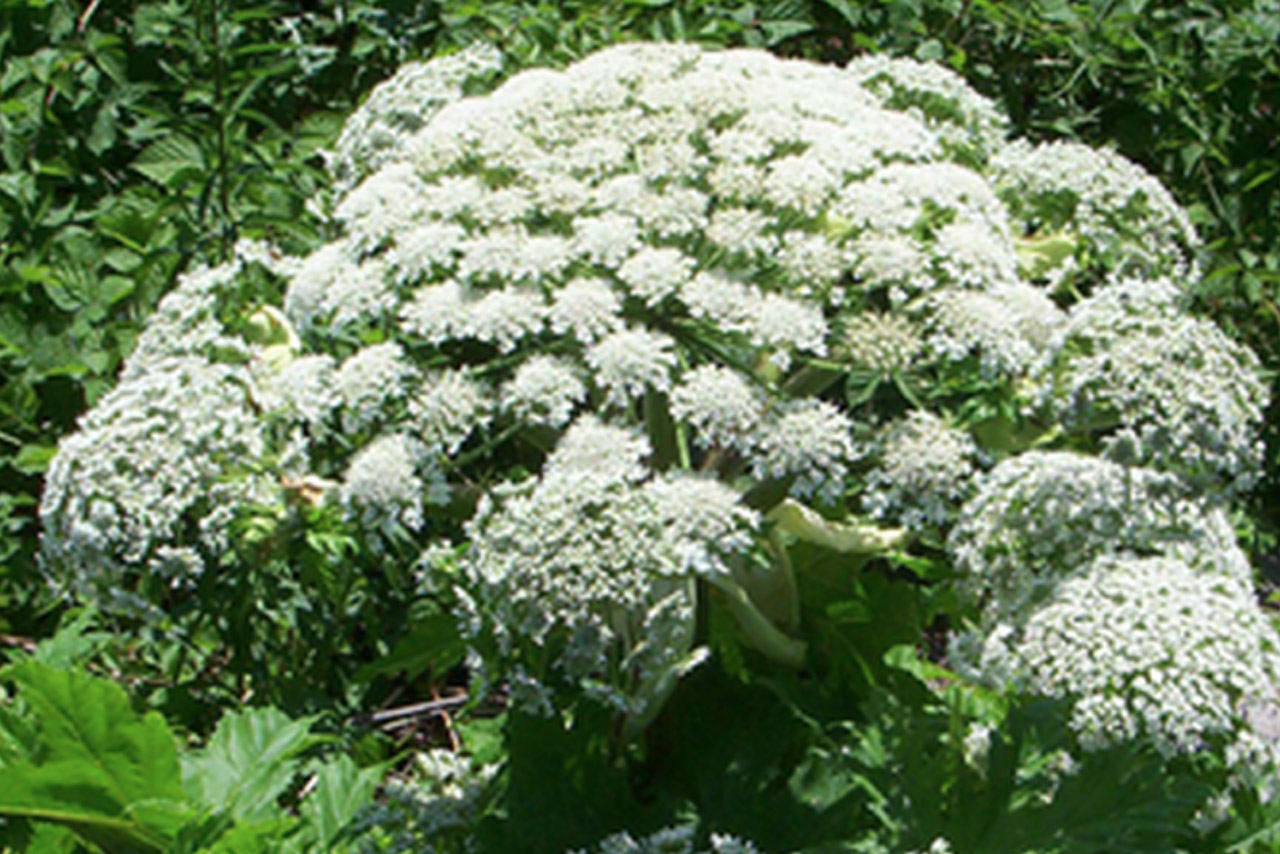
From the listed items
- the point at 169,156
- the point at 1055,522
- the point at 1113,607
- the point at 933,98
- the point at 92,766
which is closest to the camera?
the point at 1113,607

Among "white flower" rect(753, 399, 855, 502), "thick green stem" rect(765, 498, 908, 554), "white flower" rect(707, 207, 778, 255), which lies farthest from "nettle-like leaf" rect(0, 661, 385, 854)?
"white flower" rect(707, 207, 778, 255)

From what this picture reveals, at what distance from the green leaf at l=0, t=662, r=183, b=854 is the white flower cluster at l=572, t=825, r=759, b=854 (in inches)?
33.5

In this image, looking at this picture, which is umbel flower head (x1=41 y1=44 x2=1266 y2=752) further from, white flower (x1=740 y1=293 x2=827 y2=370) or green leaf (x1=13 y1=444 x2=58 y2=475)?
green leaf (x1=13 y1=444 x2=58 y2=475)

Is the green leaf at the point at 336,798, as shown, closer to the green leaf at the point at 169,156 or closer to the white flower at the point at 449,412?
the white flower at the point at 449,412

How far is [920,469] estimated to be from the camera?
2.61 metres

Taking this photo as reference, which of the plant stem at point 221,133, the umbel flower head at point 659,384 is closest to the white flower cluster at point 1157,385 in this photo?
the umbel flower head at point 659,384

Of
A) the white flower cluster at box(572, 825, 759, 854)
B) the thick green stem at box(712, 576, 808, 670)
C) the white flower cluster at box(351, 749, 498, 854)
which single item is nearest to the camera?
the white flower cluster at box(572, 825, 759, 854)

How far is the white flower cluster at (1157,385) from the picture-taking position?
2.55m

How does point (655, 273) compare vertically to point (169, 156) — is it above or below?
above

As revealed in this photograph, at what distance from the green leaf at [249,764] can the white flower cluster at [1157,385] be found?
167 centimetres

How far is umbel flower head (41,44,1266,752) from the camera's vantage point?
8.41 ft

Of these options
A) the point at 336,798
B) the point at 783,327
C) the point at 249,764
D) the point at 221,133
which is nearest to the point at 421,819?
the point at 336,798

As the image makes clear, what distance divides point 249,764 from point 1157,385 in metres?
1.91

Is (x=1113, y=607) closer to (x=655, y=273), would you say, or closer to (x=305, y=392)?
(x=655, y=273)
